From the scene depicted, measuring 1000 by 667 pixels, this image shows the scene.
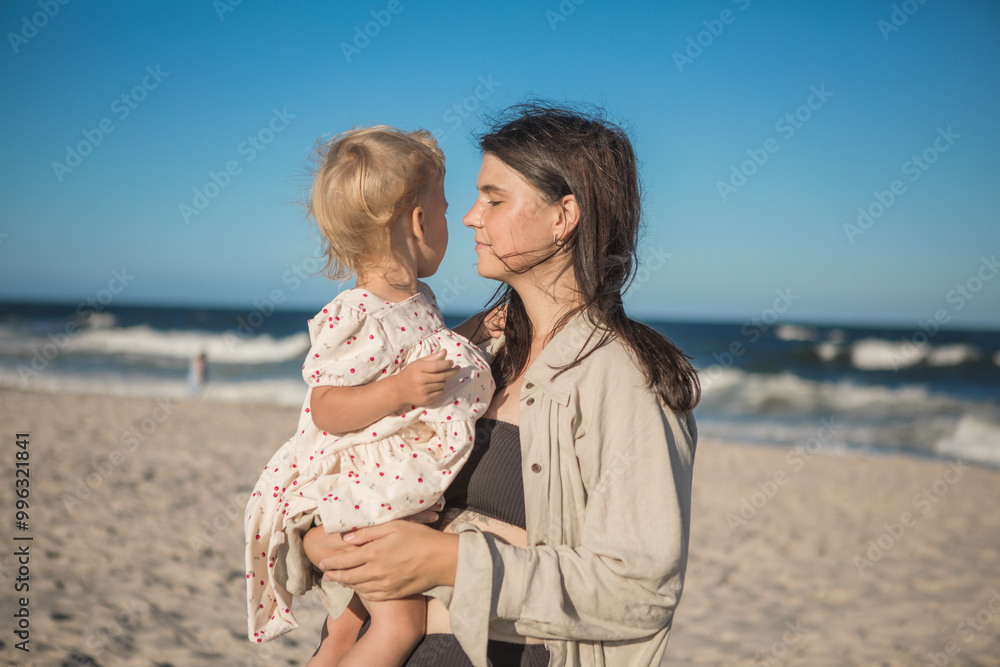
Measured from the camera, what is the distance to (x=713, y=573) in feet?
21.5

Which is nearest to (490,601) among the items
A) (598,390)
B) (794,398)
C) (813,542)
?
(598,390)

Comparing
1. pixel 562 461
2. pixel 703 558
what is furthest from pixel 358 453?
pixel 703 558

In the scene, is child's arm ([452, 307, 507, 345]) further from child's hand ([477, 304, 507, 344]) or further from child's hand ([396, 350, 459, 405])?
child's hand ([396, 350, 459, 405])

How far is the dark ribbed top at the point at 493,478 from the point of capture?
5.98 ft

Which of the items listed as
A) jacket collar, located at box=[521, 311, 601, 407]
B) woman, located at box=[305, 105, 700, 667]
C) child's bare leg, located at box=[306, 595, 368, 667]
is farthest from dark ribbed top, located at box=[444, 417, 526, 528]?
child's bare leg, located at box=[306, 595, 368, 667]

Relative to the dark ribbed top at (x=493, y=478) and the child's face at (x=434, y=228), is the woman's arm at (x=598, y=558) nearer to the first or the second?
the dark ribbed top at (x=493, y=478)

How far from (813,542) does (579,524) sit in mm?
6854

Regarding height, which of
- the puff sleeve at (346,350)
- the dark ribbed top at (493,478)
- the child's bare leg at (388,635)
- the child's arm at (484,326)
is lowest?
the child's bare leg at (388,635)

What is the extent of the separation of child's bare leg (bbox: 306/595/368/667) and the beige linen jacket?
0.47 m

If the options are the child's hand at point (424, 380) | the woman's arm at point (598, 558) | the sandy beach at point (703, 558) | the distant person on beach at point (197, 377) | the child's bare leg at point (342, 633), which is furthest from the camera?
the distant person on beach at point (197, 377)

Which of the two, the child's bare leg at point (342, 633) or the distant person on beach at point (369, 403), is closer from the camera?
the distant person on beach at point (369, 403)

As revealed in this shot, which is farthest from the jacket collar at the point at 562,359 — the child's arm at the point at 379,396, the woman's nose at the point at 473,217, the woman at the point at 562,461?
the woman's nose at the point at 473,217

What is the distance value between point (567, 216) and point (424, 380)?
0.64 m

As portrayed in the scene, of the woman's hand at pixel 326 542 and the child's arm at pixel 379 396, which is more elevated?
the child's arm at pixel 379 396
